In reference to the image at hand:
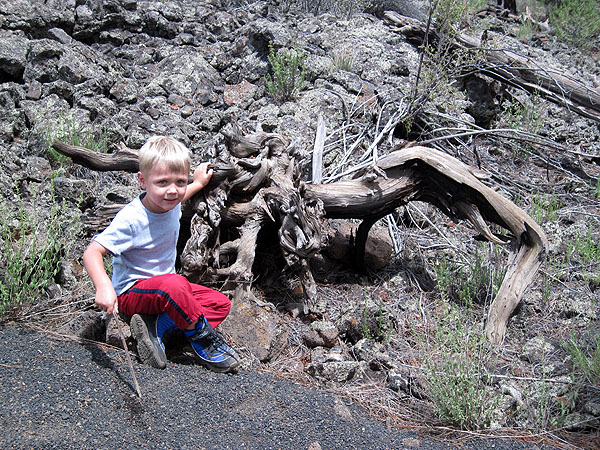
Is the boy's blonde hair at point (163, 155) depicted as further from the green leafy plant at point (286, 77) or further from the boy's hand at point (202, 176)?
the green leafy plant at point (286, 77)

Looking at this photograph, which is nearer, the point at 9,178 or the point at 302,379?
the point at 302,379

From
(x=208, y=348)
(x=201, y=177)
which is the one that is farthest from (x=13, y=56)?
(x=208, y=348)

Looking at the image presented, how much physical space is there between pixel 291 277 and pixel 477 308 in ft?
4.84

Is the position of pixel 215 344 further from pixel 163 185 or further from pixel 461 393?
pixel 461 393

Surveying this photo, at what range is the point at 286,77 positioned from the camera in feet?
20.3

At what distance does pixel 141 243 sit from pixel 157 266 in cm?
18

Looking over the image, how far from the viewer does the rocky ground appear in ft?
10.9

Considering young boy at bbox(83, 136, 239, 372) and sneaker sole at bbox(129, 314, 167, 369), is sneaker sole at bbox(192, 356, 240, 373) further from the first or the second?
sneaker sole at bbox(129, 314, 167, 369)

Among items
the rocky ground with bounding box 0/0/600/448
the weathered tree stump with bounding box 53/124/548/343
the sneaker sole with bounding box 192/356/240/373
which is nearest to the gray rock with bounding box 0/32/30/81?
the rocky ground with bounding box 0/0/600/448

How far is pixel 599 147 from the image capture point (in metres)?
6.84

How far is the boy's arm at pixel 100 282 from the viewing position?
2734 millimetres

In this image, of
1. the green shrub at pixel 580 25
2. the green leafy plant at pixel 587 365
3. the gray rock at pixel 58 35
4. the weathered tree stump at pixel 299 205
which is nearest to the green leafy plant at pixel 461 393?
the green leafy plant at pixel 587 365

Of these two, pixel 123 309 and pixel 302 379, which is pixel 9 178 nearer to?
pixel 123 309

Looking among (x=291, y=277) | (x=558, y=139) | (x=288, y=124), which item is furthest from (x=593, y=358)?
(x=558, y=139)
